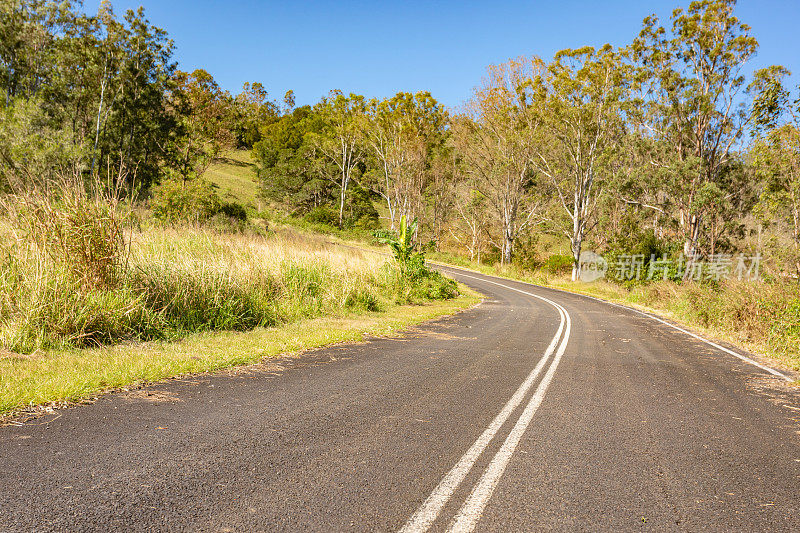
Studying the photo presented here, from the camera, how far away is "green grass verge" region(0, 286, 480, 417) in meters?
4.77

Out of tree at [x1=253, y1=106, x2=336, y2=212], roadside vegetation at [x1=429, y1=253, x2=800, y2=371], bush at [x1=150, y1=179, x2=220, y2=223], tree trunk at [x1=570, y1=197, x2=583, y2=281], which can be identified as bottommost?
roadside vegetation at [x1=429, y1=253, x2=800, y2=371]

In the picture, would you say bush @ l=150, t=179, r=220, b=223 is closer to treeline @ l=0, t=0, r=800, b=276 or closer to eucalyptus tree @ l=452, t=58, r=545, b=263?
treeline @ l=0, t=0, r=800, b=276

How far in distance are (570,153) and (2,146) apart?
36.5 metres

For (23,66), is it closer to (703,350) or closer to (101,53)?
(101,53)

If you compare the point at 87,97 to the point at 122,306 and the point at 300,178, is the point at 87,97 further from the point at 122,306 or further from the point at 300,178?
the point at 122,306

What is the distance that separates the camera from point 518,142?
120 ft

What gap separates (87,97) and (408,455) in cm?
4230

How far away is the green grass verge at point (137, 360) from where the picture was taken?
15.6 ft

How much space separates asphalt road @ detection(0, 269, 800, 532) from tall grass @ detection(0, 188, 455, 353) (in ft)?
8.38

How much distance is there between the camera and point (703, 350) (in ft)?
35.8

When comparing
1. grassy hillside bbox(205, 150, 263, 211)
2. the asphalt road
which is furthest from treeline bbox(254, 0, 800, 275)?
the asphalt road

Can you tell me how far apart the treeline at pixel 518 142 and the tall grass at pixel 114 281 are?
901 cm

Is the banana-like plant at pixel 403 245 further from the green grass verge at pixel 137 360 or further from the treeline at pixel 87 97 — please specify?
the treeline at pixel 87 97

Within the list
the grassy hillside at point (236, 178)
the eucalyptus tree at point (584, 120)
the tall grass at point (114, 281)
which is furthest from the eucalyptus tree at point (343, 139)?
the tall grass at point (114, 281)
